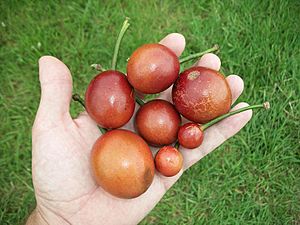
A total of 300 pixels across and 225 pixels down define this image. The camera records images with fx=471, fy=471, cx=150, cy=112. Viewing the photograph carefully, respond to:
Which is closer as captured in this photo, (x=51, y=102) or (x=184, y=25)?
(x=51, y=102)

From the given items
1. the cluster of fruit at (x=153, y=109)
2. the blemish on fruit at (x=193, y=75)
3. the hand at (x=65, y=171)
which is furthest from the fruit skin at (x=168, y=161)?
the blemish on fruit at (x=193, y=75)

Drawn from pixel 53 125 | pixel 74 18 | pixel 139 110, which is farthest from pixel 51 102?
pixel 74 18

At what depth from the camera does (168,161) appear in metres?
3.07

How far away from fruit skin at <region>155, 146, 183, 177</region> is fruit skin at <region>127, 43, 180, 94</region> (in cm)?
43

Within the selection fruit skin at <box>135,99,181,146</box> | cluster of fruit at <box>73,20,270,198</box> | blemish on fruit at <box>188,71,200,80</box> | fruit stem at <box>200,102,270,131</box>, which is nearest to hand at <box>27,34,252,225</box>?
cluster of fruit at <box>73,20,270,198</box>

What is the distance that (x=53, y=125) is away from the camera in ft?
10.0

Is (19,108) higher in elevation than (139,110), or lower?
lower

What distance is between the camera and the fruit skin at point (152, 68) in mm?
3057

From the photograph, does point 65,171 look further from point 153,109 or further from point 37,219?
point 153,109

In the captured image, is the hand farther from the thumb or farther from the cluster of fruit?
the cluster of fruit

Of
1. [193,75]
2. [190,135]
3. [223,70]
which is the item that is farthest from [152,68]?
[223,70]

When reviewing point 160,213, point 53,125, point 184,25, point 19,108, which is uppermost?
point 53,125

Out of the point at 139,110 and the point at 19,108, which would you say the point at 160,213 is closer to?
the point at 139,110

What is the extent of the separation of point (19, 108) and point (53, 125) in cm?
146
